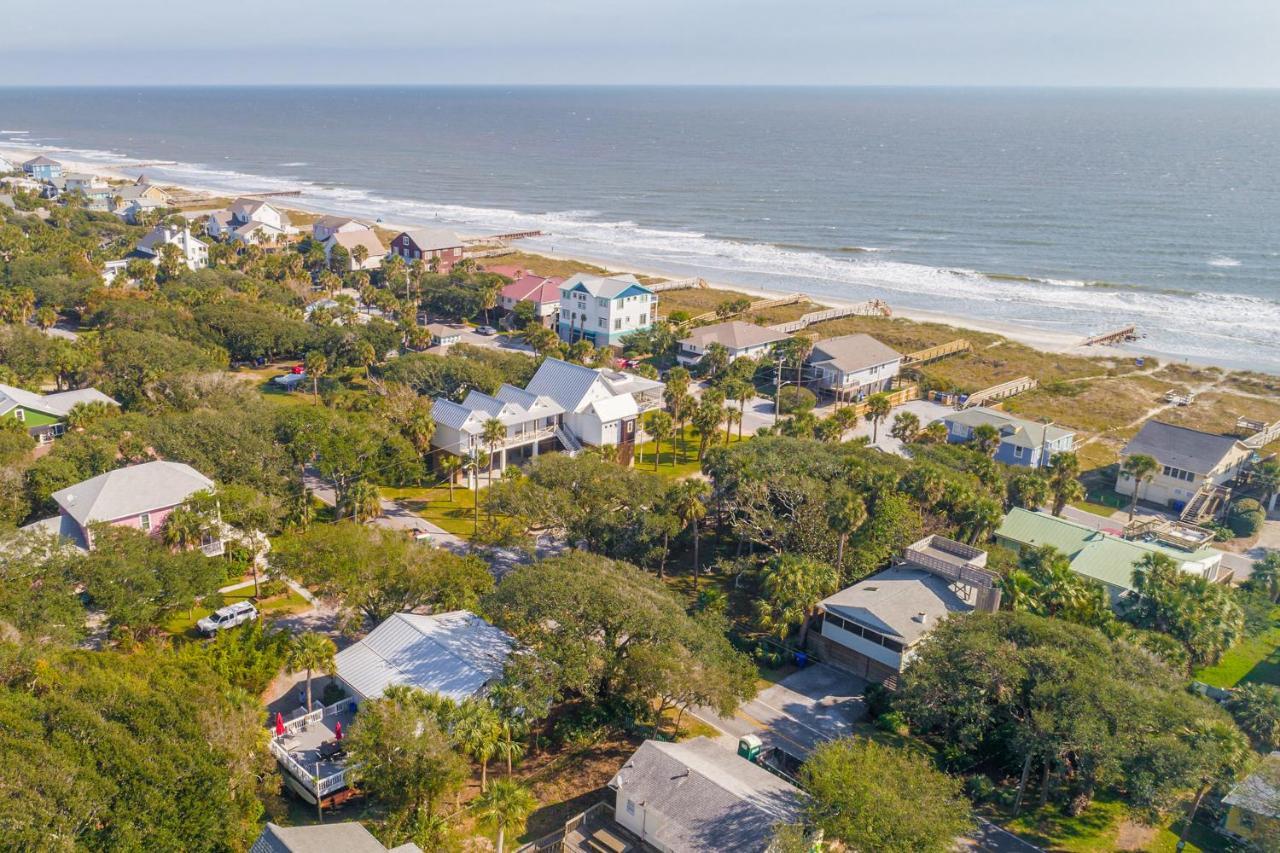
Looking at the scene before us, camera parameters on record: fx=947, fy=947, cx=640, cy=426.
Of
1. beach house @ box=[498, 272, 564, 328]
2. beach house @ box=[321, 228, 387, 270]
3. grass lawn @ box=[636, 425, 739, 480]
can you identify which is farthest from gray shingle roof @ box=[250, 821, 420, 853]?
beach house @ box=[321, 228, 387, 270]

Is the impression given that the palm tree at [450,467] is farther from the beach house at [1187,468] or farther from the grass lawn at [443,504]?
the beach house at [1187,468]

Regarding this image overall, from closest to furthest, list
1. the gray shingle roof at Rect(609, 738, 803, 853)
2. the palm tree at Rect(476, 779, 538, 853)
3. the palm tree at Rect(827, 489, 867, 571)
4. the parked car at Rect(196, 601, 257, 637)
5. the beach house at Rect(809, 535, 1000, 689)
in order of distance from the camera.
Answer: the palm tree at Rect(476, 779, 538, 853), the gray shingle roof at Rect(609, 738, 803, 853), the beach house at Rect(809, 535, 1000, 689), the parked car at Rect(196, 601, 257, 637), the palm tree at Rect(827, 489, 867, 571)

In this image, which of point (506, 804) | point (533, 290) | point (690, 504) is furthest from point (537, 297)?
point (506, 804)

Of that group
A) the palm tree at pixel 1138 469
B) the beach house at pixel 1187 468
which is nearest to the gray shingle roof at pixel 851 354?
the beach house at pixel 1187 468

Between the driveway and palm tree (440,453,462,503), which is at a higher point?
palm tree (440,453,462,503)

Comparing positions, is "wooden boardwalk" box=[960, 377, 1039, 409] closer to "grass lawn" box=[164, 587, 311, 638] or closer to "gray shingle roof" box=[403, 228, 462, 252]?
"grass lawn" box=[164, 587, 311, 638]

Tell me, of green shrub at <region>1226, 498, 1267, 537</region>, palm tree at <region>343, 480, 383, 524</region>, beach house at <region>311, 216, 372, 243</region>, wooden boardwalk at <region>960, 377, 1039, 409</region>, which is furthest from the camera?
beach house at <region>311, 216, 372, 243</region>
